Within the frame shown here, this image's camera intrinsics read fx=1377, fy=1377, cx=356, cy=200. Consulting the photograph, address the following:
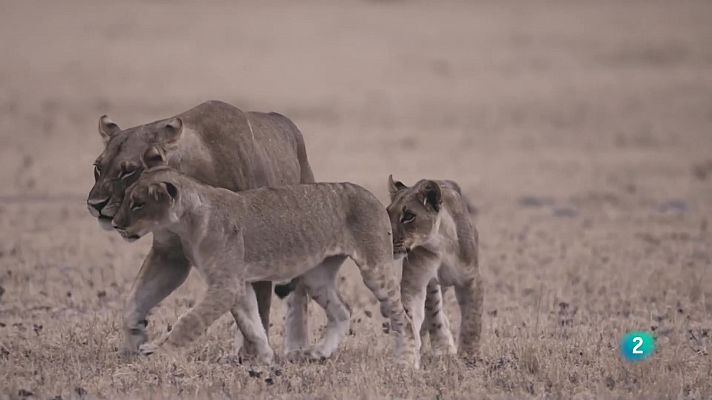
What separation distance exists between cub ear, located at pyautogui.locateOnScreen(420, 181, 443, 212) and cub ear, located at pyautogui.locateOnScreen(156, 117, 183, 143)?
5.40ft

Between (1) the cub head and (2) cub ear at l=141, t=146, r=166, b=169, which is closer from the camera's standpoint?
(1) the cub head

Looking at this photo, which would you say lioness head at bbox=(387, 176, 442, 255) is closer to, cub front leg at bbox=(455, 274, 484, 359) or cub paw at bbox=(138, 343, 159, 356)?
cub front leg at bbox=(455, 274, 484, 359)

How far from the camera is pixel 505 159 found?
24.5 meters

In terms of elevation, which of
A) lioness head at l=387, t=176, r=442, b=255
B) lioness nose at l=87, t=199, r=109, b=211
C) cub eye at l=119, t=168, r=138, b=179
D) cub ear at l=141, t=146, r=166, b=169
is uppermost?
cub ear at l=141, t=146, r=166, b=169

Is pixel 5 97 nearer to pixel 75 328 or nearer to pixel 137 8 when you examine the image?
pixel 137 8

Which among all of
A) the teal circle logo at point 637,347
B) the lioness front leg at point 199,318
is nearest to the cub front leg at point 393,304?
the lioness front leg at point 199,318

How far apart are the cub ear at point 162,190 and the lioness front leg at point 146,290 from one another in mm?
776

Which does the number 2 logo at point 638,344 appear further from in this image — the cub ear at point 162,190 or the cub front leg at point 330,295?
the cub ear at point 162,190

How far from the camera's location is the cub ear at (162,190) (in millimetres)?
7961

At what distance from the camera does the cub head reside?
7.97 m

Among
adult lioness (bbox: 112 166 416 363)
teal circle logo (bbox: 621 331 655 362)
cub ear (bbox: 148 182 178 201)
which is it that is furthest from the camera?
teal circle logo (bbox: 621 331 655 362)

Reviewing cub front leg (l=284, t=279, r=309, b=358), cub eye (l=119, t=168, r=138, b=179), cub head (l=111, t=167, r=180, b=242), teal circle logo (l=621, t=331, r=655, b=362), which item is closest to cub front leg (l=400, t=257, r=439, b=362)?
cub front leg (l=284, t=279, r=309, b=358)

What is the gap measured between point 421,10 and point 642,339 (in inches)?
1475

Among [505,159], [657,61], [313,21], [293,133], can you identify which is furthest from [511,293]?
[313,21]
